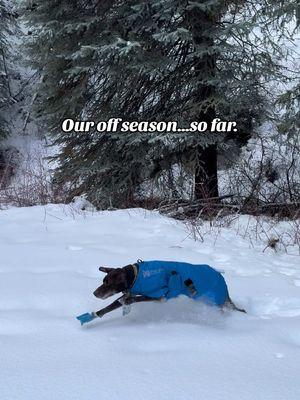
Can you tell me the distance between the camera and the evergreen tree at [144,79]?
7367 mm

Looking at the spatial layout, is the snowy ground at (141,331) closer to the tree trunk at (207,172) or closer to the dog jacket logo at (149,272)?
the dog jacket logo at (149,272)

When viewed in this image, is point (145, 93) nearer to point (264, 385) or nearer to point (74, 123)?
point (74, 123)

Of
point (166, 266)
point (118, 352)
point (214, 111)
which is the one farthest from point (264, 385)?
point (214, 111)

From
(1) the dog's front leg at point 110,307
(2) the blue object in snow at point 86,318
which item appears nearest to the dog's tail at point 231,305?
(1) the dog's front leg at point 110,307

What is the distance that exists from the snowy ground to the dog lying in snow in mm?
128

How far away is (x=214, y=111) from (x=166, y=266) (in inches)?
221

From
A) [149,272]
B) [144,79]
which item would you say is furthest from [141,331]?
[144,79]

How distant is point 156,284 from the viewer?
2764 mm

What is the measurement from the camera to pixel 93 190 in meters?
8.35

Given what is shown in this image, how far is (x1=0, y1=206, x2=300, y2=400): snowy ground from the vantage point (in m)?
1.96

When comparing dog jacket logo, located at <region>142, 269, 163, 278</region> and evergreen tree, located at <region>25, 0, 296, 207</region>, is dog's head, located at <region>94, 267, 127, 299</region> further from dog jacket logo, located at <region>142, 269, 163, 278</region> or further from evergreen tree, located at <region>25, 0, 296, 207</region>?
evergreen tree, located at <region>25, 0, 296, 207</region>

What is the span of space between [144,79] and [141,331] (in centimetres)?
619

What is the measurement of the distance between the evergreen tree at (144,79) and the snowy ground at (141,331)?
3.24m

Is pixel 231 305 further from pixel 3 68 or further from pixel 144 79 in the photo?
pixel 3 68
